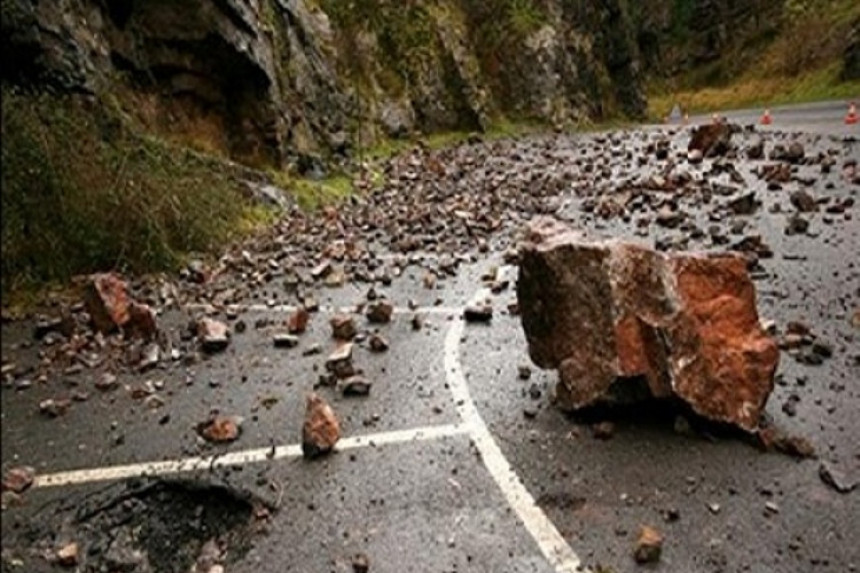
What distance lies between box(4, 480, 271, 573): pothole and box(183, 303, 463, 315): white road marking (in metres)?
3.52

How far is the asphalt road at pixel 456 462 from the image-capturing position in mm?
4242

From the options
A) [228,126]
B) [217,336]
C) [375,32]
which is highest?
[375,32]

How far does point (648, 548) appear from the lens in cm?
408

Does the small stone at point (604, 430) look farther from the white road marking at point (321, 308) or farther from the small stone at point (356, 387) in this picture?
the white road marking at point (321, 308)

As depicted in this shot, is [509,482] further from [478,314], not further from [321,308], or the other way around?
[321,308]

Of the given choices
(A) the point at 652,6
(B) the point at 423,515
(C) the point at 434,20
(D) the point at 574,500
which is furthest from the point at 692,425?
(A) the point at 652,6

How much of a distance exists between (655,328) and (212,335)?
3.97 metres

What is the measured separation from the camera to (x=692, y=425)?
5230 mm

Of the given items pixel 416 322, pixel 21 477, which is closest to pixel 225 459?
pixel 21 477

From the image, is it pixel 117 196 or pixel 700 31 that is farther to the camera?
pixel 700 31

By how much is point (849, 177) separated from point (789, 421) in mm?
7520

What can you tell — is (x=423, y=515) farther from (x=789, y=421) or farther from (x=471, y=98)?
(x=471, y=98)

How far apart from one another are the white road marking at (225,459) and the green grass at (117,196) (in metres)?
1.75

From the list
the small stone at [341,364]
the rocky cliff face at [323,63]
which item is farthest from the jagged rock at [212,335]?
the rocky cliff face at [323,63]
